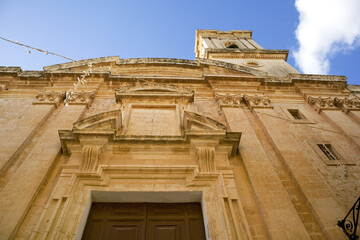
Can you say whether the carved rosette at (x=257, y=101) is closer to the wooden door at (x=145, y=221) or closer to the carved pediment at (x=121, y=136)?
the carved pediment at (x=121, y=136)

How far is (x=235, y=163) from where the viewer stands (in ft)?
20.1

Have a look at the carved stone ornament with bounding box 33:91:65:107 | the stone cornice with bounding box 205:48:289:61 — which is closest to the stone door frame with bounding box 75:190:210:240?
the carved stone ornament with bounding box 33:91:65:107

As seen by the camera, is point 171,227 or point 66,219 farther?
point 171,227

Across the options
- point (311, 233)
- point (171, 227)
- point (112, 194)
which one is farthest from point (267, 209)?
point (112, 194)

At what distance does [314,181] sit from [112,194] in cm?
448

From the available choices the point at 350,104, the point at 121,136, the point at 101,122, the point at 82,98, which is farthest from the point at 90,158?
the point at 350,104

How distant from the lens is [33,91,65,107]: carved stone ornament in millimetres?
8037

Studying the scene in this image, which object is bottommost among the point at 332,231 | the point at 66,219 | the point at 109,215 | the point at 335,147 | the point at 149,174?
the point at 332,231

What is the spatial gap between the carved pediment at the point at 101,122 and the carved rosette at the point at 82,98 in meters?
1.77

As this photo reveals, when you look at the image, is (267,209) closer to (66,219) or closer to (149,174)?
(149,174)

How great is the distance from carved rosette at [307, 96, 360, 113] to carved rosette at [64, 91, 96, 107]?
797 cm

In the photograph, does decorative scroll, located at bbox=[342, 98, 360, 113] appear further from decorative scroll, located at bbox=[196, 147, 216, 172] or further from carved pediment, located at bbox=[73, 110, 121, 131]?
carved pediment, located at bbox=[73, 110, 121, 131]

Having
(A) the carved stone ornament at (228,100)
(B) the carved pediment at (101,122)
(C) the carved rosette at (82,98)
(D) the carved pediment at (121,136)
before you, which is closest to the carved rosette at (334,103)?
(A) the carved stone ornament at (228,100)

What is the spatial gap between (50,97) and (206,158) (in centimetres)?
593
